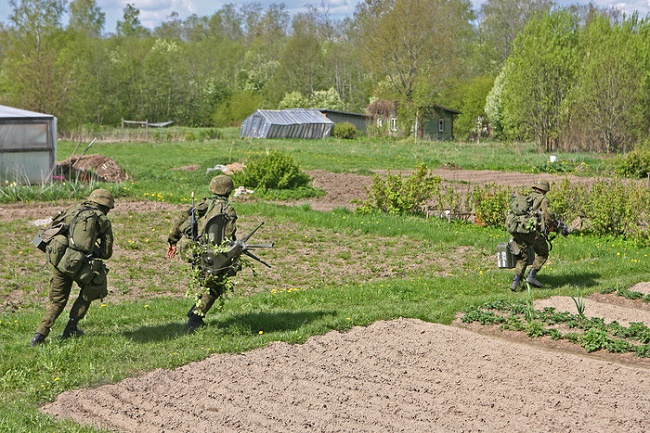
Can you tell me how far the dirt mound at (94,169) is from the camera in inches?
985

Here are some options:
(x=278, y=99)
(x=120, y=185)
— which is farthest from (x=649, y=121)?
(x=278, y=99)

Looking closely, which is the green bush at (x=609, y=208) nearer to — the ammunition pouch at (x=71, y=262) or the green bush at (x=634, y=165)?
the ammunition pouch at (x=71, y=262)

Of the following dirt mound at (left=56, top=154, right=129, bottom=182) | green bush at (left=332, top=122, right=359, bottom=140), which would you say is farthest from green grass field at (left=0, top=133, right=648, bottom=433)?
green bush at (left=332, top=122, right=359, bottom=140)

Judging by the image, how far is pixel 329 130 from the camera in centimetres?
5941

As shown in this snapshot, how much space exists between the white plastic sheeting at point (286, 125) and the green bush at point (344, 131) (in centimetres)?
87

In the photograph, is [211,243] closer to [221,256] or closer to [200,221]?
[221,256]

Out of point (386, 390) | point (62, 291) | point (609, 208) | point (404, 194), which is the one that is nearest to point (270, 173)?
point (404, 194)

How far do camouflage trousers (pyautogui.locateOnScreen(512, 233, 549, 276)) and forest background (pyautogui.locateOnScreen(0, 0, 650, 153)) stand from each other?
28804 mm

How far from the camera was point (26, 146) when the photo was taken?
24312 mm

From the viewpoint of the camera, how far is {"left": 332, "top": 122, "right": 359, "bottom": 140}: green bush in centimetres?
5806

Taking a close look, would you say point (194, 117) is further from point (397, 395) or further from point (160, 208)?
point (397, 395)

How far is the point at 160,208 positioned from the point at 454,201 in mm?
6898

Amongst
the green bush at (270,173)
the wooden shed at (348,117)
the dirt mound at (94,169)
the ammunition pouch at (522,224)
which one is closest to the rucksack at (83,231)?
the ammunition pouch at (522,224)

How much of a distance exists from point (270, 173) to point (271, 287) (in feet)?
33.3
